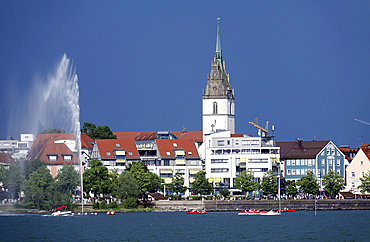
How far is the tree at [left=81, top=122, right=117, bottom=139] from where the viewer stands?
190000mm

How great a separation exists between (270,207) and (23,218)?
45.5 meters

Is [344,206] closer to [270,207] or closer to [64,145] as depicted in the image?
[270,207]

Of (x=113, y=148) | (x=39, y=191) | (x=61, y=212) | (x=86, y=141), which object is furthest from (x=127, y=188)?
(x=86, y=141)

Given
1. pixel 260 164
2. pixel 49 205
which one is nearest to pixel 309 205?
pixel 260 164

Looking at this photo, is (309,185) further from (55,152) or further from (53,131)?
(53,131)

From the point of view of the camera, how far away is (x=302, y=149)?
172 m

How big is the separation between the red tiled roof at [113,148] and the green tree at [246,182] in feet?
73.5

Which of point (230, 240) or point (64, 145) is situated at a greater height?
point (64, 145)

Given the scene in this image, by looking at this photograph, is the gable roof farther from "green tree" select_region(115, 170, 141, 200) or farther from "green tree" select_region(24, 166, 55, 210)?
"green tree" select_region(24, 166, 55, 210)

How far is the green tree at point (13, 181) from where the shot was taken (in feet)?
431

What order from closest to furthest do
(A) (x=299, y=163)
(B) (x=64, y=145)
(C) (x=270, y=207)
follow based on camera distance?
1. (C) (x=270, y=207)
2. (B) (x=64, y=145)
3. (A) (x=299, y=163)

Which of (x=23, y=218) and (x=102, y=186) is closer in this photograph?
(x=23, y=218)

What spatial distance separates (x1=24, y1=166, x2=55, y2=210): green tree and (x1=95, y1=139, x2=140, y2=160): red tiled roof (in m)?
28.2

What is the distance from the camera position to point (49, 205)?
431ft
